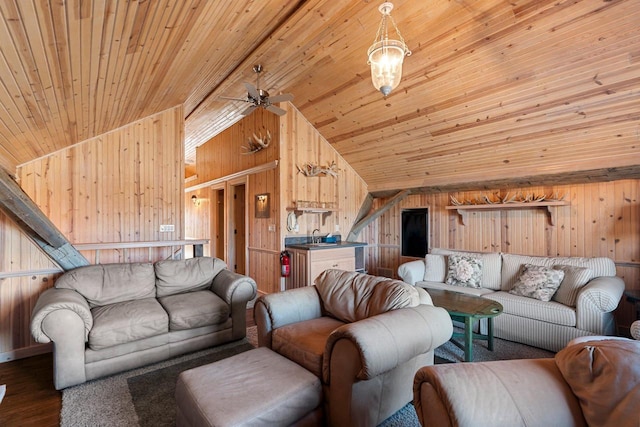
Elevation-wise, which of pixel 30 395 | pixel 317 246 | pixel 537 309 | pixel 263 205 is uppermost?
pixel 263 205

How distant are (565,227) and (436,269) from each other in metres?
1.71

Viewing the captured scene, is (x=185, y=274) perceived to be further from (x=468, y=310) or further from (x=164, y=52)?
(x=468, y=310)

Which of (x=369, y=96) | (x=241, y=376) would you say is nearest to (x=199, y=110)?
(x=369, y=96)

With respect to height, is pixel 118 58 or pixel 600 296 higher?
pixel 118 58

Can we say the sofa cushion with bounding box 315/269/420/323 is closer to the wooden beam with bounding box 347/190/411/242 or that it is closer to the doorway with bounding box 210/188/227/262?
the wooden beam with bounding box 347/190/411/242

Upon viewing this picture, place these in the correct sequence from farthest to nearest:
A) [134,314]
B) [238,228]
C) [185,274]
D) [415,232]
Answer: [238,228], [415,232], [185,274], [134,314]

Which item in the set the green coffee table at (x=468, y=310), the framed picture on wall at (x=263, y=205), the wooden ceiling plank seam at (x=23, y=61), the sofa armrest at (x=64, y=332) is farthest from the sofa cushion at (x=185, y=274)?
the green coffee table at (x=468, y=310)

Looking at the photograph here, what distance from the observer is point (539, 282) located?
3.30 m

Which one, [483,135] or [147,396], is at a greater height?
[483,135]

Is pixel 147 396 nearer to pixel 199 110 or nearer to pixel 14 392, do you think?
pixel 14 392

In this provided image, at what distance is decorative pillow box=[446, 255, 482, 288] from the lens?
3.85m

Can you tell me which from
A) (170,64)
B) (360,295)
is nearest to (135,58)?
(170,64)

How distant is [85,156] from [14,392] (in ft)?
8.49

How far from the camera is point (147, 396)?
7.44 feet
